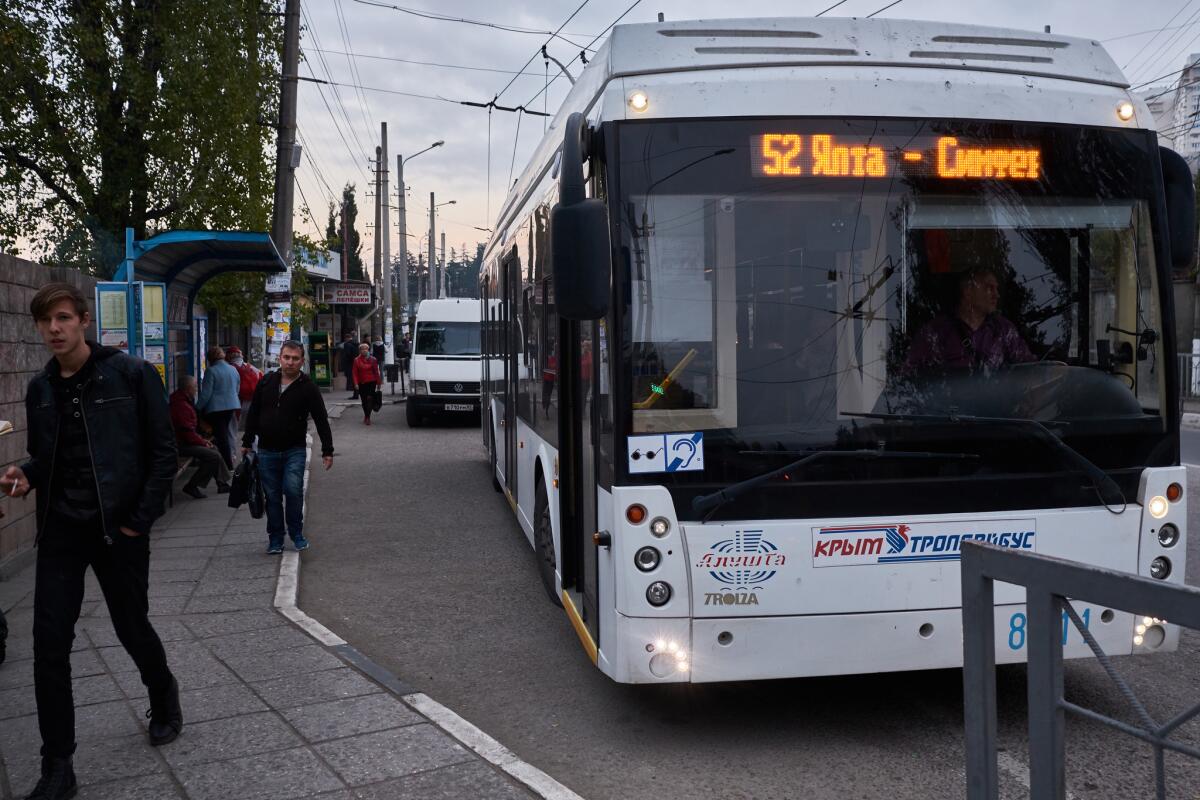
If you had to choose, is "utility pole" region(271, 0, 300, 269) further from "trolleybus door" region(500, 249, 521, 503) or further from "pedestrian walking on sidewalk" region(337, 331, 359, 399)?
"pedestrian walking on sidewalk" region(337, 331, 359, 399)

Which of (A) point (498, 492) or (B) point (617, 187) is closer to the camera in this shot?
(B) point (617, 187)

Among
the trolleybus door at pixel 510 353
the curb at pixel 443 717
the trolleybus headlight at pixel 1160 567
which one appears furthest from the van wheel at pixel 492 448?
the trolleybus headlight at pixel 1160 567

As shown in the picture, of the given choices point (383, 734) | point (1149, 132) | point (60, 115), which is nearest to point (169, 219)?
point (60, 115)

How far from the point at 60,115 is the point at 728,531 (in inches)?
515

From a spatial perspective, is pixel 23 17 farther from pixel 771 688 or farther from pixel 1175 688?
pixel 1175 688

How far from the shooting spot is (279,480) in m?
9.32

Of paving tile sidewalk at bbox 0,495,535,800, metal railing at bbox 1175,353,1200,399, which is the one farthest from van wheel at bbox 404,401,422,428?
metal railing at bbox 1175,353,1200,399

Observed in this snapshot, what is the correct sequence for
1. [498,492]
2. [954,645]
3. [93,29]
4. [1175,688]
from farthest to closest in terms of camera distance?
[93,29] → [498,492] → [1175,688] → [954,645]

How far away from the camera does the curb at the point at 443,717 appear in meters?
4.36

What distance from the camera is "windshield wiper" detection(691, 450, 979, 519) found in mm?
4555

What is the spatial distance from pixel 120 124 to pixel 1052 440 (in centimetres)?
1359

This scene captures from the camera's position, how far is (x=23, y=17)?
14.0 meters

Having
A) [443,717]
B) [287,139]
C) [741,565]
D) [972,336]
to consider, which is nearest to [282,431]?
[443,717]

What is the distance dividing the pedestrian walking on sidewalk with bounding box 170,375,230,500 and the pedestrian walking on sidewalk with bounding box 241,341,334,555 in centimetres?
339
